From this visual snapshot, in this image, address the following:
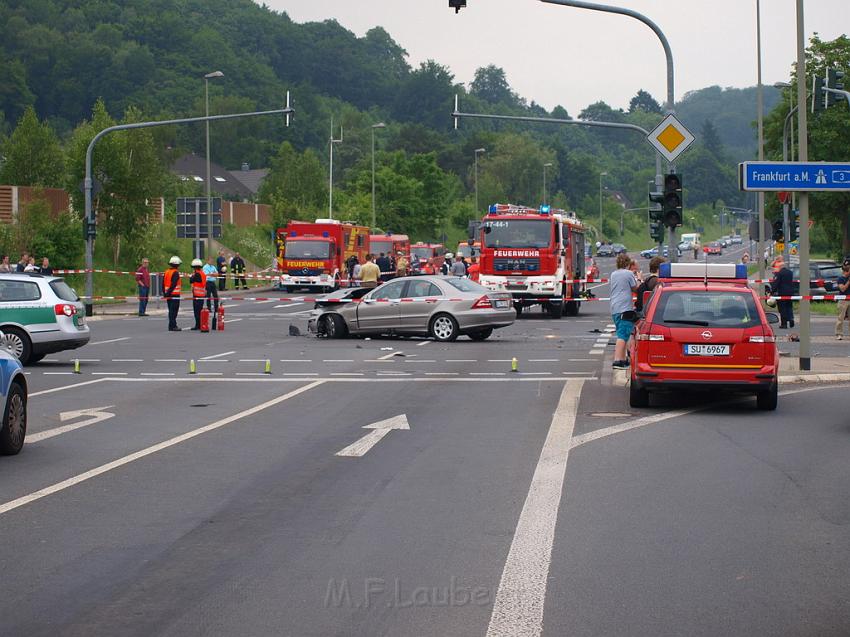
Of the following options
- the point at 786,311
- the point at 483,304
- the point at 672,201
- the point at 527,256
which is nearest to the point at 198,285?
the point at 483,304

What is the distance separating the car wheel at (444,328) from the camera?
29047mm

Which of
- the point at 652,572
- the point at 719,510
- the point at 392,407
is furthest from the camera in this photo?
the point at 392,407

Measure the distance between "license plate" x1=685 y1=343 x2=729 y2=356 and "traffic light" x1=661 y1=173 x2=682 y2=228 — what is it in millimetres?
7420

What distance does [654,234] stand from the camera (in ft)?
92.7

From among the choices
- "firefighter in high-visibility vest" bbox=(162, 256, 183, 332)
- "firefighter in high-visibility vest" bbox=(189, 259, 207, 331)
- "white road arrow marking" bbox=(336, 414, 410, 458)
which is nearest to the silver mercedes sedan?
"firefighter in high-visibility vest" bbox=(189, 259, 207, 331)

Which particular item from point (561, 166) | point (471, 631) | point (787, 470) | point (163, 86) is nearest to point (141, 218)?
point (787, 470)

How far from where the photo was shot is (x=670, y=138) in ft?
76.5

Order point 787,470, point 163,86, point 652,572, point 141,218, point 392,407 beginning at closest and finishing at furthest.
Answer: point 652,572 → point 787,470 → point 392,407 → point 141,218 → point 163,86

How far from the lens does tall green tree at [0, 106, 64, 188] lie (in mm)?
62594

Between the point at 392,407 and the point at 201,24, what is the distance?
153801 mm

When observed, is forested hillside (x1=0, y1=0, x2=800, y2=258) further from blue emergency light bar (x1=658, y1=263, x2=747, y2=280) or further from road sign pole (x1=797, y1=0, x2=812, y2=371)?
blue emergency light bar (x1=658, y1=263, x2=747, y2=280)

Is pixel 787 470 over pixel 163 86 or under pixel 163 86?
under

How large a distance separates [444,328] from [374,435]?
1528 centimetres

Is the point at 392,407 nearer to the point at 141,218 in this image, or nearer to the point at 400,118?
the point at 141,218
